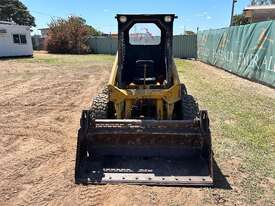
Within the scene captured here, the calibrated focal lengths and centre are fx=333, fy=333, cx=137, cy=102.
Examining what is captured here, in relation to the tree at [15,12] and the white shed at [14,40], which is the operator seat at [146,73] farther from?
the tree at [15,12]

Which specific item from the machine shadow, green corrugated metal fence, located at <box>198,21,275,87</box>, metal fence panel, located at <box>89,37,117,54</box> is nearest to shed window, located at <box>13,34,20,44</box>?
metal fence panel, located at <box>89,37,117,54</box>

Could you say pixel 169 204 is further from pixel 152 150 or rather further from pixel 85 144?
pixel 85 144

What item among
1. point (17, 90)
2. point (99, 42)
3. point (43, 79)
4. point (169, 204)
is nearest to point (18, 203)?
point (169, 204)

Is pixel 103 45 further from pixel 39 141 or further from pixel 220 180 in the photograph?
pixel 220 180

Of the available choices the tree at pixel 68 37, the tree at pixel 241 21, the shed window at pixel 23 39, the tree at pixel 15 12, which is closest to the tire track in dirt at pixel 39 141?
the shed window at pixel 23 39

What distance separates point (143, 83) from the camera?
6.23m

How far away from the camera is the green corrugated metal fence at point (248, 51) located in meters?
12.0

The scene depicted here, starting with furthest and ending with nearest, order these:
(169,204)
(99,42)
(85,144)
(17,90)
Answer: (99,42)
(17,90)
(85,144)
(169,204)

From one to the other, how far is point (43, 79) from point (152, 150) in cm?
1059

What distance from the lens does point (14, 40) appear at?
28578mm

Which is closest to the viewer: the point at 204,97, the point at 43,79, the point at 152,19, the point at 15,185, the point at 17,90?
the point at 15,185

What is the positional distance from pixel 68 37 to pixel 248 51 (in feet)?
82.6

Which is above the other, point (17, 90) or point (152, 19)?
point (152, 19)

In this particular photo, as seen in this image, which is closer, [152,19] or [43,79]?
[152,19]
